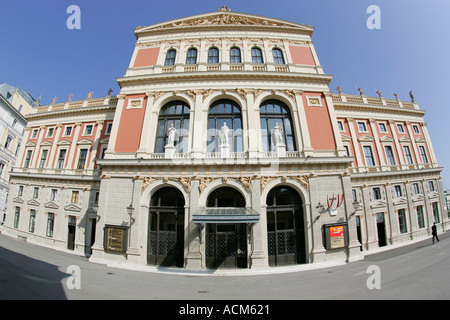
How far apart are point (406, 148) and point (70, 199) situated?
1452 inches

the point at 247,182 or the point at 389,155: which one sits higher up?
the point at 389,155

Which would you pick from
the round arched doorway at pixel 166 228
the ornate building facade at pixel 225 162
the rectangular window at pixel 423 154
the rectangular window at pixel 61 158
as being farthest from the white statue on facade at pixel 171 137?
the rectangular window at pixel 423 154

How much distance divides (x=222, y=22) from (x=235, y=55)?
164 inches

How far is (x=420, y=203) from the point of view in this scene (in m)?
19.7

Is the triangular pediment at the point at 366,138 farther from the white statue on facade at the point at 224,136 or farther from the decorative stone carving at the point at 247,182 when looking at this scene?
the white statue on facade at the point at 224,136

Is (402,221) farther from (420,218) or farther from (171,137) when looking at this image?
(171,137)

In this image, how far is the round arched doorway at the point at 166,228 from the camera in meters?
12.2

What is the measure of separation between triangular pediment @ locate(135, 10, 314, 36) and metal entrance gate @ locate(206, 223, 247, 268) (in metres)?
18.3

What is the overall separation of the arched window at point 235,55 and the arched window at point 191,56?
3387mm

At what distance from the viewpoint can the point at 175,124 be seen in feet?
49.4

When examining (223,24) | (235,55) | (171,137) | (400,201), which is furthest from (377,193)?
(223,24)

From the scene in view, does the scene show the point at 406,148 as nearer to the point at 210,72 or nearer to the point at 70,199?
the point at 210,72

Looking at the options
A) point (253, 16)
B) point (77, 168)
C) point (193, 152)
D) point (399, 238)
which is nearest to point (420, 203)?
point (399, 238)
